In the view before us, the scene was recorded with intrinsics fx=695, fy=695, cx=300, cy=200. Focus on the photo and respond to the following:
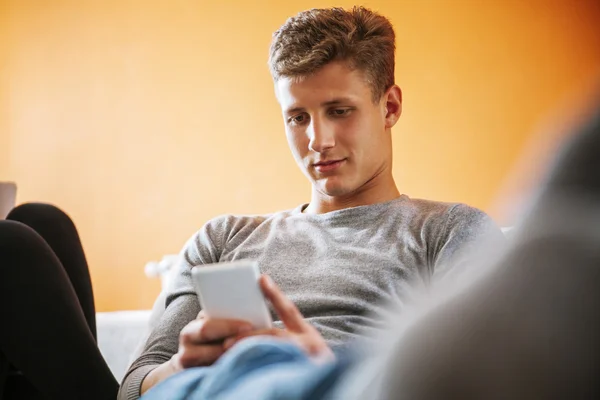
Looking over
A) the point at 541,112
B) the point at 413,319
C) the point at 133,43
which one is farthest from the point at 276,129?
the point at 413,319

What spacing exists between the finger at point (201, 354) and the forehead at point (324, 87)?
52 centimetres

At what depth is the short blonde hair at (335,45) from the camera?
44.2 inches

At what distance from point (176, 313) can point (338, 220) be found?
0.30 metres

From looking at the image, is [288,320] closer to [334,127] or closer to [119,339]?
[334,127]

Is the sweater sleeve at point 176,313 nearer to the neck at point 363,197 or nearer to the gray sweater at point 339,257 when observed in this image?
the gray sweater at point 339,257

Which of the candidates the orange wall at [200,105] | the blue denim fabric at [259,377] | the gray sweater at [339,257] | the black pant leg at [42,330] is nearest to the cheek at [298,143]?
the gray sweater at [339,257]

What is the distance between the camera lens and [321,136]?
1.12 metres

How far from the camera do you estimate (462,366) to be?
351mm

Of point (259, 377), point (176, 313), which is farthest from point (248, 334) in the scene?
point (176, 313)

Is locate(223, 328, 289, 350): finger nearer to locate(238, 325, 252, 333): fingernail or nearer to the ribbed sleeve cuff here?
locate(238, 325, 252, 333): fingernail

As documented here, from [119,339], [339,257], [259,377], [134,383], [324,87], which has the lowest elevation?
[119,339]

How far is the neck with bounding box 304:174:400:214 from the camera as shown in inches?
47.1

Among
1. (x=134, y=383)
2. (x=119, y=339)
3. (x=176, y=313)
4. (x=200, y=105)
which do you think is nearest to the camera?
(x=134, y=383)

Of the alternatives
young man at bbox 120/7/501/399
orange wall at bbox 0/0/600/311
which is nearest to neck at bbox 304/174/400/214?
young man at bbox 120/7/501/399
